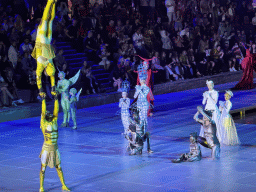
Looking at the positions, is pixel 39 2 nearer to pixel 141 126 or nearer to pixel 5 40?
pixel 5 40

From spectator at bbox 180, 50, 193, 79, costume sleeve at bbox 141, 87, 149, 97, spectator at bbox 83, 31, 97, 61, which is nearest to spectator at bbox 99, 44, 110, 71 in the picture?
spectator at bbox 83, 31, 97, 61

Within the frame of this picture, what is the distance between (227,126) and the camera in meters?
13.7

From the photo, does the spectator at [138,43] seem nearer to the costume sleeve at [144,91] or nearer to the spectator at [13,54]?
the spectator at [13,54]

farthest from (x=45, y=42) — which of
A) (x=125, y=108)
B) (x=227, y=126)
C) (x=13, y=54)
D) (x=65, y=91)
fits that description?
(x=13, y=54)

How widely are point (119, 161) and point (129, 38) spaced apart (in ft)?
44.0

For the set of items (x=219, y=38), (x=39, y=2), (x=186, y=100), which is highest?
(x=39, y=2)

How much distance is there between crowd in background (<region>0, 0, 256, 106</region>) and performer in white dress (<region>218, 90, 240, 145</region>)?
8.35 meters

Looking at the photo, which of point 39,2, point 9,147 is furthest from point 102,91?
point 9,147

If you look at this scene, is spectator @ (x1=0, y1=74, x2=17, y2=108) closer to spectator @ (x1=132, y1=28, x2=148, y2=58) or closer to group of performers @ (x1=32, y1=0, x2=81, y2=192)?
spectator @ (x1=132, y1=28, x2=148, y2=58)

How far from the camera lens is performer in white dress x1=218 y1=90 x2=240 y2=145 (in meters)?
13.6

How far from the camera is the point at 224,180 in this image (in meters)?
10.4

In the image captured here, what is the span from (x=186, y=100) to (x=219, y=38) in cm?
889

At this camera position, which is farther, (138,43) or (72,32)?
(138,43)

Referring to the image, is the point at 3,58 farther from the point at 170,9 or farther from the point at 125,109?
the point at 170,9
